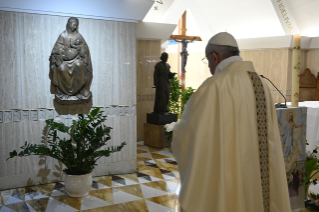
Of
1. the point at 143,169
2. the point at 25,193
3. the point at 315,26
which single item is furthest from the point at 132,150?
the point at 315,26

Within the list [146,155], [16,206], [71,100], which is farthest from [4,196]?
[146,155]

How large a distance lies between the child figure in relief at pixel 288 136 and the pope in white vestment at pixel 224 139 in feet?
3.71

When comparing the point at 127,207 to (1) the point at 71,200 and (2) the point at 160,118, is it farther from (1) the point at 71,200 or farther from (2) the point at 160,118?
(2) the point at 160,118

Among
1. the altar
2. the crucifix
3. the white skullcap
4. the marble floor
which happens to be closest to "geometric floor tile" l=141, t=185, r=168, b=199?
the marble floor

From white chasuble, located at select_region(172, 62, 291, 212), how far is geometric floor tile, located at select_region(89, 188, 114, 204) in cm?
248

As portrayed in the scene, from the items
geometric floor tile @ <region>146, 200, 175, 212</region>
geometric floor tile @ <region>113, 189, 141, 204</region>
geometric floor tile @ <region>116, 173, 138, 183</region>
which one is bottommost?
A: geometric floor tile @ <region>146, 200, 175, 212</region>

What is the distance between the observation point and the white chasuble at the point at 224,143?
256cm

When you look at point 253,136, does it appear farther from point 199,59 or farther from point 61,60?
point 199,59

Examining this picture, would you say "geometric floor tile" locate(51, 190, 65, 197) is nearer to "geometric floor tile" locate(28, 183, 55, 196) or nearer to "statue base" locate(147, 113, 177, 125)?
"geometric floor tile" locate(28, 183, 55, 196)

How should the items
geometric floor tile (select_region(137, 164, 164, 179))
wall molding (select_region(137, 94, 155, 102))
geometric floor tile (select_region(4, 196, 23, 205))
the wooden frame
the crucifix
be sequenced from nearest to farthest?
1. geometric floor tile (select_region(4, 196, 23, 205))
2. geometric floor tile (select_region(137, 164, 164, 179))
3. wall molding (select_region(137, 94, 155, 102))
4. the wooden frame
5. the crucifix

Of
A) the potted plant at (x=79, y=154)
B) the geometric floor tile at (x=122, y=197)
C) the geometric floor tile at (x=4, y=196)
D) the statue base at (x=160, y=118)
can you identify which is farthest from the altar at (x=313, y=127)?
the geometric floor tile at (x=4, y=196)

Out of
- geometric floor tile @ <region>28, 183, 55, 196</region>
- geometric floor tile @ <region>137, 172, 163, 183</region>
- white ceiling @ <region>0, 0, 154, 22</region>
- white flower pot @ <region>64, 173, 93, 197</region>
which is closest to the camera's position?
white flower pot @ <region>64, 173, 93, 197</region>

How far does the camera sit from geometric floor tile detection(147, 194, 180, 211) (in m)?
4.61

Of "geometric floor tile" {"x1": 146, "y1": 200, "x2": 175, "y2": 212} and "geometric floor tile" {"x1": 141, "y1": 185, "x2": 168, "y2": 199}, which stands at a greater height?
"geometric floor tile" {"x1": 141, "y1": 185, "x2": 168, "y2": 199}
